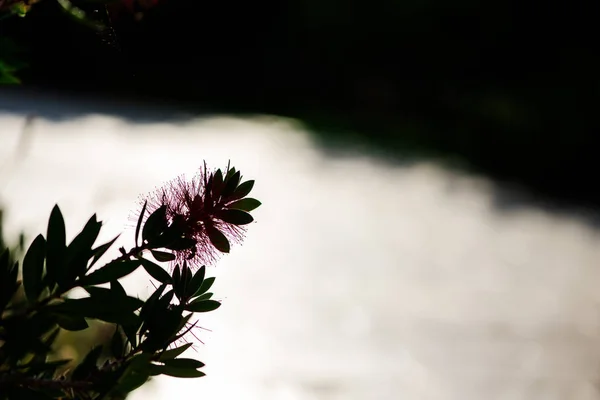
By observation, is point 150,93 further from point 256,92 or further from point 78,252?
point 78,252

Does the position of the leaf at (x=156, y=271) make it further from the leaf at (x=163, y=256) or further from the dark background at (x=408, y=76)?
the dark background at (x=408, y=76)

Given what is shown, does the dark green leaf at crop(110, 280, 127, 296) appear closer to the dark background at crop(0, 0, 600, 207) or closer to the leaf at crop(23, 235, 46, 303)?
the leaf at crop(23, 235, 46, 303)

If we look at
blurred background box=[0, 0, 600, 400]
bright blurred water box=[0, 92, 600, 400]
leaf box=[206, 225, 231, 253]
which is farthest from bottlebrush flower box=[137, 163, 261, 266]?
bright blurred water box=[0, 92, 600, 400]

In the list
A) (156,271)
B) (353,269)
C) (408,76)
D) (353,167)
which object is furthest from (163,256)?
(408,76)

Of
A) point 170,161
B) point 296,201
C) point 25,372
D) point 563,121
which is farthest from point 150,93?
point 25,372

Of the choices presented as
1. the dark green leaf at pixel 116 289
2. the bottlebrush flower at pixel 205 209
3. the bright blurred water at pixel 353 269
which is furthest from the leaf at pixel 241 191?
the bright blurred water at pixel 353 269

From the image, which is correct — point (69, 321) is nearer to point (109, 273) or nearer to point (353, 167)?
point (109, 273)
